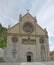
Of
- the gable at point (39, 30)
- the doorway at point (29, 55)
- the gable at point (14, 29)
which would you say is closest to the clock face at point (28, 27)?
the gable at point (39, 30)

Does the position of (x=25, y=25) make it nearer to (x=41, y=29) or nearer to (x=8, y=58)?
(x=41, y=29)

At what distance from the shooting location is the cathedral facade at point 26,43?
32.6 metres

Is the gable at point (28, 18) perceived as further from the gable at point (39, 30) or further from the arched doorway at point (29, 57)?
the arched doorway at point (29, 57)

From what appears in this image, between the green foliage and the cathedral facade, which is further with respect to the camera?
the green foliage

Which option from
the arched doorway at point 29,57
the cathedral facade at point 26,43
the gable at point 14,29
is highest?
the gable at point 14,29

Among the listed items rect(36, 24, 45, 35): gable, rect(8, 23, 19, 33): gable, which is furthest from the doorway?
rect(8, 23, 19, 33): gable

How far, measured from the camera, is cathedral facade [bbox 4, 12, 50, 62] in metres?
32.6

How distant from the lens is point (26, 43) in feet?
111

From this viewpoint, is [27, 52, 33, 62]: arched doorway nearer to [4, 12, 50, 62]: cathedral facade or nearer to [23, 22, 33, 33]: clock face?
[4, 12, 50, 62]: cathedral facade

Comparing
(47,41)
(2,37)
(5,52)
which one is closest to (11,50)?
(5,52)

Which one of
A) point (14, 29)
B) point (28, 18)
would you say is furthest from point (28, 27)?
point (14, 29)

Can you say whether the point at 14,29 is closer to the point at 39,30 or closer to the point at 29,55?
the point at 39,30

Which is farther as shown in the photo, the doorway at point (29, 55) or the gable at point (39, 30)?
the gable at point (39, 30)

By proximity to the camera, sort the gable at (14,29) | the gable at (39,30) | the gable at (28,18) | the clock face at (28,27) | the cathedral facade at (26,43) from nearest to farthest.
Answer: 1. the cathedral facade at (26,43)
2. the gable at (14,29)
3. the clock face at (28,27)
4. the gable at (39,30)
5. the gable at (28,18)
